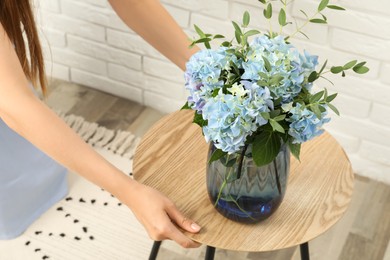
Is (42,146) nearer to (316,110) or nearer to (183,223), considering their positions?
(183,223)

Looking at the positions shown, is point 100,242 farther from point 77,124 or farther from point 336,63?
point 336,63

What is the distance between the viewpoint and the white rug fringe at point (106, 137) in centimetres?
214

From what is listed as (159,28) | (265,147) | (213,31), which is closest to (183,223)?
(265,147)

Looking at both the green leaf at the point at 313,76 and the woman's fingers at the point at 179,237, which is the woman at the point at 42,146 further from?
the green leaf at the point at 313,76

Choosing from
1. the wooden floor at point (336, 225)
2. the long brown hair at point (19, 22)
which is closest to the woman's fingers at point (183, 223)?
the long brown hair at point (19, 22)

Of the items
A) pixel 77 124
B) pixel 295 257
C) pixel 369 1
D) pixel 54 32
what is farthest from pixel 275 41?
pixel 54 32

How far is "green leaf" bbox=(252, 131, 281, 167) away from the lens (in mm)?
1050

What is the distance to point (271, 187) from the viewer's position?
1.18 meters

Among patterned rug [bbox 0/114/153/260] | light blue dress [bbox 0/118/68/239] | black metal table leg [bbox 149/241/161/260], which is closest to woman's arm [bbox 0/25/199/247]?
black metal table leg [bbox 149/241/161/260]

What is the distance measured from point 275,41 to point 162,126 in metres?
0.47

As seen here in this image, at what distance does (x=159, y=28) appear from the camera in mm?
1477

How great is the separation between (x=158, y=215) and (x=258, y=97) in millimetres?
309

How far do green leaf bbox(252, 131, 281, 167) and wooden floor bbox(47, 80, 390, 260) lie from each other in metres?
0.79

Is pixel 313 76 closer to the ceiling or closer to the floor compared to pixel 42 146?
closer to the ceiling
